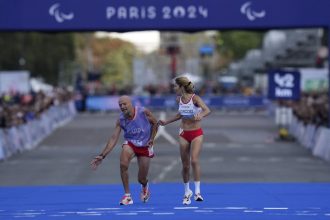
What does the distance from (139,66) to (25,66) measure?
29109 millimetres

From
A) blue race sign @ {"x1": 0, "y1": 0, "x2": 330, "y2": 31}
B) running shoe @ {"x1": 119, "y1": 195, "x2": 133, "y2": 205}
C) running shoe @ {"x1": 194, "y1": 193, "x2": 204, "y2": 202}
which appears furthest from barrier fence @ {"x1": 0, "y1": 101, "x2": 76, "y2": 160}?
running shoe @ {"x1": 194, "y1": 193, "x2": 204, "y2": 202}

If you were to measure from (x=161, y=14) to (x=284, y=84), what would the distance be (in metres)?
10.6

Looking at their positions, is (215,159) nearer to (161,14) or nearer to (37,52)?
(161,14)

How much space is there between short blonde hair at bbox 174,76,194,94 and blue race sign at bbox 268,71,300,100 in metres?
19.0

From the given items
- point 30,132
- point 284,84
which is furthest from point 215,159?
point 30,132

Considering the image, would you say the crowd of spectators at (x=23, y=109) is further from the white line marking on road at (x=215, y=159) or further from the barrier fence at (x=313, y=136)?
the barrier fence at (x=313, y=136)

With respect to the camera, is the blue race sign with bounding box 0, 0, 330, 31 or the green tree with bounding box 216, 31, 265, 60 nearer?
the blue race sign with bounding box 0, 0, 330, 31

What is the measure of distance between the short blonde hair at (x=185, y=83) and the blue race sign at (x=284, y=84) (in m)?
19.0

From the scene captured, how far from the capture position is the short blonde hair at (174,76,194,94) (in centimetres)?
1362

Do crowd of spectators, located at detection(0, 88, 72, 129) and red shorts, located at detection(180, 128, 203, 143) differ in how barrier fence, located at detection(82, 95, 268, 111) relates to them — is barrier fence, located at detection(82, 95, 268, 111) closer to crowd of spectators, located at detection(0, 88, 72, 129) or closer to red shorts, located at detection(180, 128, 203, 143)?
crowd of spectators, located at detection(0, 88, 72, 129)

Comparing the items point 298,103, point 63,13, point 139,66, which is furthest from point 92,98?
point 63,13

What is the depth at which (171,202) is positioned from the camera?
570 inches

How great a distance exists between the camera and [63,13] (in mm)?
23141

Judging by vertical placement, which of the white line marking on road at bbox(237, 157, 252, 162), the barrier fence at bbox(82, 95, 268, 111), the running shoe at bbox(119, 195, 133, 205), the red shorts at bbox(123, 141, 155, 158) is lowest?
the barrier fence at bbox(82, 95, 268, 111)
